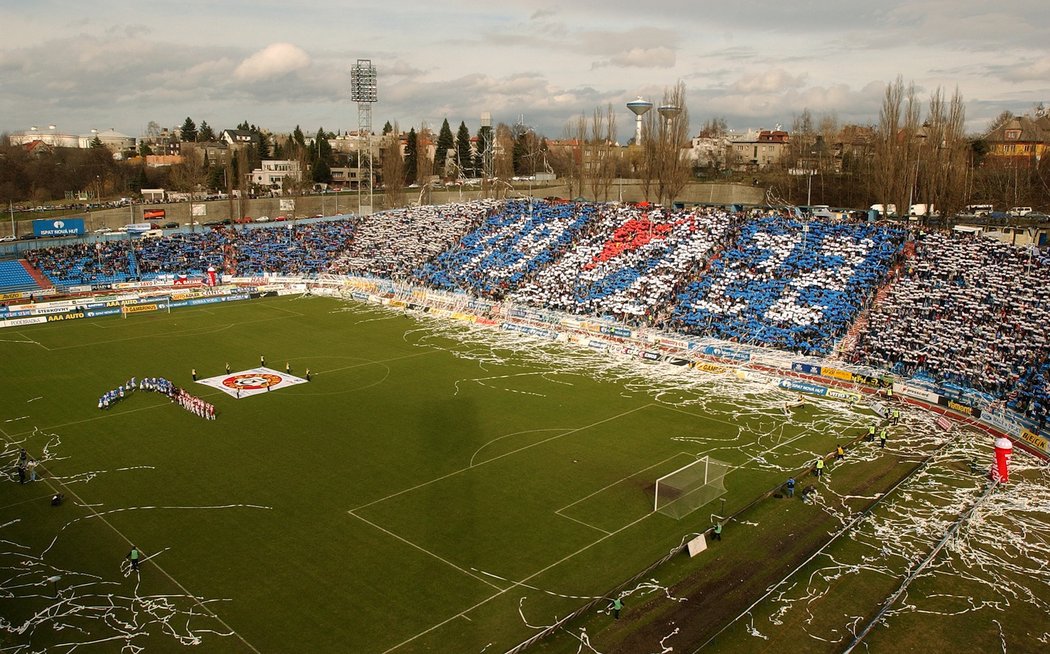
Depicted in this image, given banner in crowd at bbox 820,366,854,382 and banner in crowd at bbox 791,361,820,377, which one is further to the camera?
banner in crowd at bbox 791,361,820,377

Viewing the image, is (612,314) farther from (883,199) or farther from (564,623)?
(564,623)

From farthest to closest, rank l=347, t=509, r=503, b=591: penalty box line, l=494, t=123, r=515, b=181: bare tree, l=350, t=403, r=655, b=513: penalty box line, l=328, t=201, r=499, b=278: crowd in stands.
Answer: l=494, t=123, r=515, b=181: bare tree → l=328, t=201, r=499, b=278: crowd in stands → l=350, t=403, r=655, b=513: penalty box line → l=347, t=509, r=503, b=591: penalty box line

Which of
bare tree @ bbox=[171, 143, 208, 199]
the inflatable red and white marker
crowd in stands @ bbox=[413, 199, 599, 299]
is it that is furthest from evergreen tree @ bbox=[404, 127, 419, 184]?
the inflatable red and white marker

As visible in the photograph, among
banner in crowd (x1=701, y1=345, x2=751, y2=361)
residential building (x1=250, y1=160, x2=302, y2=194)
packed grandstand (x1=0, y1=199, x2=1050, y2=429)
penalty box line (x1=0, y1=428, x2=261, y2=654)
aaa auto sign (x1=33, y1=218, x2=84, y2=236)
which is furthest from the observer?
residential building (x1=250, y1=160, x2=302, y2=194)

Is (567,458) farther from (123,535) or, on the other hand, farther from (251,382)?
(251,382)

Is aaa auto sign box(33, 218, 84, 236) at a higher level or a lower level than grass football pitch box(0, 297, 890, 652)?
higher

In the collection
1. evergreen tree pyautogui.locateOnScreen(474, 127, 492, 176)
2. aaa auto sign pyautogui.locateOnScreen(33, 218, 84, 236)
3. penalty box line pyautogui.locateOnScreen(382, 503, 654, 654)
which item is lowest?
penalty box line pyautogui.locateOnScreen(382, 503, 654, 654)

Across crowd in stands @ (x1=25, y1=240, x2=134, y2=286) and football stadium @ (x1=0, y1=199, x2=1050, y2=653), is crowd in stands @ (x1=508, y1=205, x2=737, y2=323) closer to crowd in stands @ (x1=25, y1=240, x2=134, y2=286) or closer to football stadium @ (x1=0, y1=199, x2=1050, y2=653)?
football stadium @ (x1=0, y1=199, x2=1050, y2=653)

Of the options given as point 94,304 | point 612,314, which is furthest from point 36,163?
point 612,314
